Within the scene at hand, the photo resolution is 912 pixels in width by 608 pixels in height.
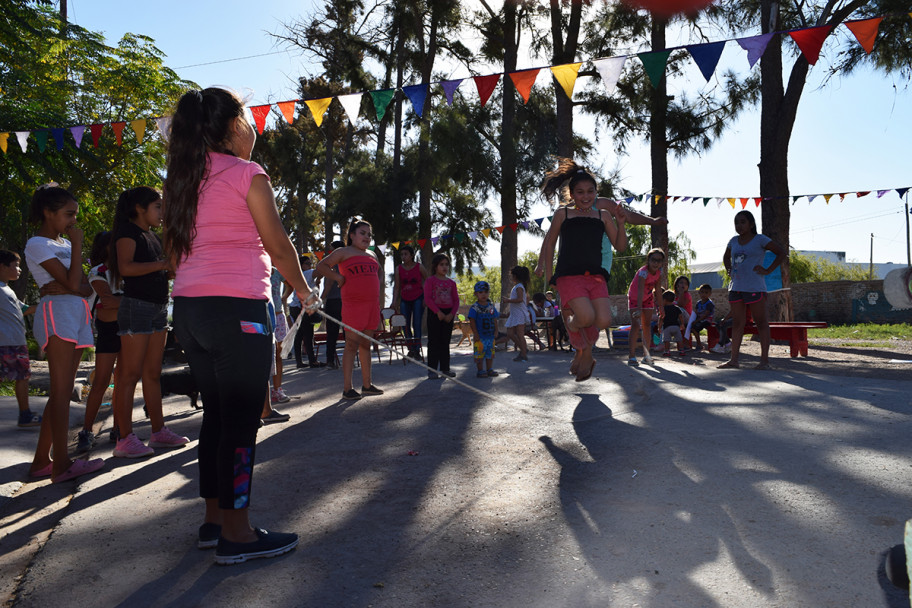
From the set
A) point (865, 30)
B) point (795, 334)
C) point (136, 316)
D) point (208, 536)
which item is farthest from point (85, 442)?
point (795, 334)

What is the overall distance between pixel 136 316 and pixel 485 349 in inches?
206

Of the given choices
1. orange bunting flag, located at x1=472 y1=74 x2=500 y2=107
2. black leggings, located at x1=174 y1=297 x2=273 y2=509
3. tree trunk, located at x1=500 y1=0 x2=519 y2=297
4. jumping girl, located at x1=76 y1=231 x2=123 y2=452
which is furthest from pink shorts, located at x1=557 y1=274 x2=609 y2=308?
tree trunk, located at x1=500 y1=0 x2=519 y2=297

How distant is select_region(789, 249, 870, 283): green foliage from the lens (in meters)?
49.9

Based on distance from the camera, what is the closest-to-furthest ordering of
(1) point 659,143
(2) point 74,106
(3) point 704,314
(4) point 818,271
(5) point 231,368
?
(5) point 231,368 < (3) point 704,314 < (1) point 659,143 < (2) point 74,106 < (4) point 818,271

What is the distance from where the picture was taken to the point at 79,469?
421cm

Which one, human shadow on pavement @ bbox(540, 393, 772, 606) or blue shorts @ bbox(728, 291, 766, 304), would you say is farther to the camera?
blue shorts @ bbox(728, 291, 766, 304)

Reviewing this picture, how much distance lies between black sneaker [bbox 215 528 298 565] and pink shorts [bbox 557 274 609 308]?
383cm

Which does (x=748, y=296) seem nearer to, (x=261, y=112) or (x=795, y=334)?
(x=795, y=334)

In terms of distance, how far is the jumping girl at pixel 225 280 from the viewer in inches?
109

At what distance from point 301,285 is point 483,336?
20.9 feet

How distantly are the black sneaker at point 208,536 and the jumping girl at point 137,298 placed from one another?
1999 millimetres

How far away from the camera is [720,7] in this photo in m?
15.6

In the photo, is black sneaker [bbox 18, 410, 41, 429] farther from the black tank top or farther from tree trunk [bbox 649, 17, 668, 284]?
tree trunk [bbox 649, 17, 668, 284]

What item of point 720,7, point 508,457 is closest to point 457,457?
point 508,457
